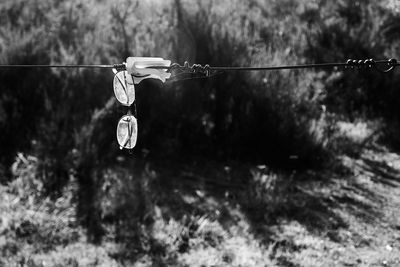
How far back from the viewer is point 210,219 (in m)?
4.76

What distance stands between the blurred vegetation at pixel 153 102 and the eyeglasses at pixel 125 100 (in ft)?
7.55

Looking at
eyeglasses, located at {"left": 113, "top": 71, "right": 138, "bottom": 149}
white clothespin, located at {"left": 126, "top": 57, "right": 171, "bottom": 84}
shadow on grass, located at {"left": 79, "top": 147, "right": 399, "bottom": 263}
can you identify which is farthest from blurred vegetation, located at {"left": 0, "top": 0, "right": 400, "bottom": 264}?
white clothespin, located at {"left": 126, "top": 57, "right": 171, "bottom": 84}

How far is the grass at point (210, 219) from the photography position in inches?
169

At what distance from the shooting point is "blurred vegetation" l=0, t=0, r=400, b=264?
16.8 ft

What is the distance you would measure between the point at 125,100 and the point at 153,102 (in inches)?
131

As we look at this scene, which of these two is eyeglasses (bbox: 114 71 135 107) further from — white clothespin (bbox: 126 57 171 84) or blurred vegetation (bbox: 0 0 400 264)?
blurred vegetation (bbox: 0 0 400 264)

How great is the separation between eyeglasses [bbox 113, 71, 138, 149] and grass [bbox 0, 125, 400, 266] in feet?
6.77

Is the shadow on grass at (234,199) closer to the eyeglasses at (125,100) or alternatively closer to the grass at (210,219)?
the grass at (210,219)

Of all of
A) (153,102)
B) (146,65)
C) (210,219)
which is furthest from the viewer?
(153,102)

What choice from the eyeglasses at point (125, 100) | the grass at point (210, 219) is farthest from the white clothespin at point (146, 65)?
the grass at point (210, 219)

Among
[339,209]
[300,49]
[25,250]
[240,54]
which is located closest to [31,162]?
[25,250]

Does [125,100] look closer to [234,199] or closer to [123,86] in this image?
[123,86]

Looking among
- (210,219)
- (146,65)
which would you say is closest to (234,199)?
(210,219)

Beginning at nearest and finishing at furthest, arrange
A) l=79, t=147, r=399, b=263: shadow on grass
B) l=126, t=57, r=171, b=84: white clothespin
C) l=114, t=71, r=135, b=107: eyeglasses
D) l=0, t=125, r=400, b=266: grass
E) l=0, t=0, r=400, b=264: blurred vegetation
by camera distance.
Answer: l=126, t=57, r=171, b=84: white clothespin
l=114, t=71, r=135, b=107: eyeglasses
l=0, t=125, r=400, b=266: grass
l=79, t=147, r=399, b=263: shadow on grass
l=0, t=0, r=400, b=264: blurred vegetation
